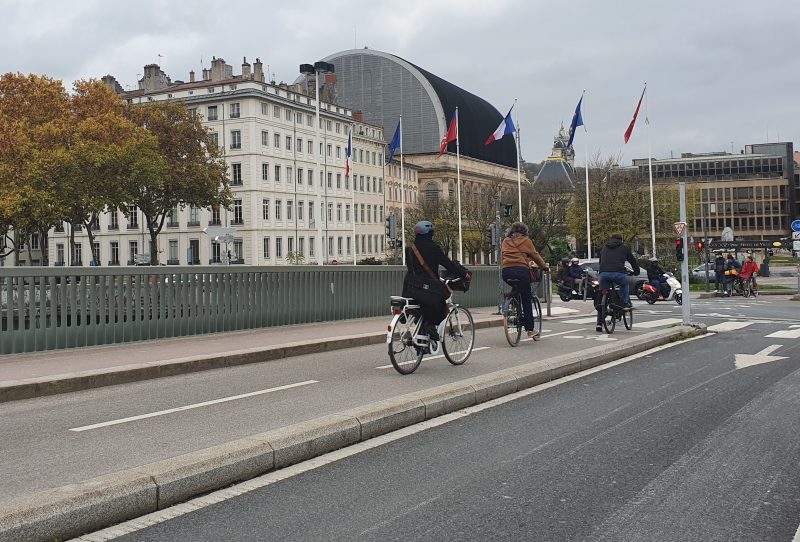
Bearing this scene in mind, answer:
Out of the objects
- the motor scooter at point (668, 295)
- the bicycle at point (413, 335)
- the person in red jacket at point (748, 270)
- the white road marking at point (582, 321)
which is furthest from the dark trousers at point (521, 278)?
the person in red jacket at point (748, 270)

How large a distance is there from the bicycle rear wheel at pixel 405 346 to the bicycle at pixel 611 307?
674 centimetres

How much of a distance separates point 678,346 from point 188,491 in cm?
1083

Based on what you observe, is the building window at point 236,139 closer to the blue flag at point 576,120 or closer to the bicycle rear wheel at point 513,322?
the blue flag at point 576,120

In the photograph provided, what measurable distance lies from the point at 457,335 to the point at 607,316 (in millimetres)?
6397

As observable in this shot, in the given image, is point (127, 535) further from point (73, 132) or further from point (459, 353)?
point (73, 132)

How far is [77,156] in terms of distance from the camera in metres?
50.1

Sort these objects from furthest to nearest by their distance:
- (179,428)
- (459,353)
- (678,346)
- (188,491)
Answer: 1. (678,346)
2. (459,353)
3. (179,428)
4. (188,491)

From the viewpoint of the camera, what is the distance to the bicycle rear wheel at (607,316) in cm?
1623

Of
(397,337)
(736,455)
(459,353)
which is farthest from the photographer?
(459,353)

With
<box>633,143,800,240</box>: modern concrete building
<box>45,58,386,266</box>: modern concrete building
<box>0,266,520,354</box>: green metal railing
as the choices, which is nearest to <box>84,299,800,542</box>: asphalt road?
<box>0,266,520,354</box>: green metal railing

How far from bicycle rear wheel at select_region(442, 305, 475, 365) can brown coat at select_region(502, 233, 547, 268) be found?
255 cm

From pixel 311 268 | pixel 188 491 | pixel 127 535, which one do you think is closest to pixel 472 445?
pixel 188 491

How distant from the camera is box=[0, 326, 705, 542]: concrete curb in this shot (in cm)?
443

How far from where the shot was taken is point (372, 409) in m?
7.16
